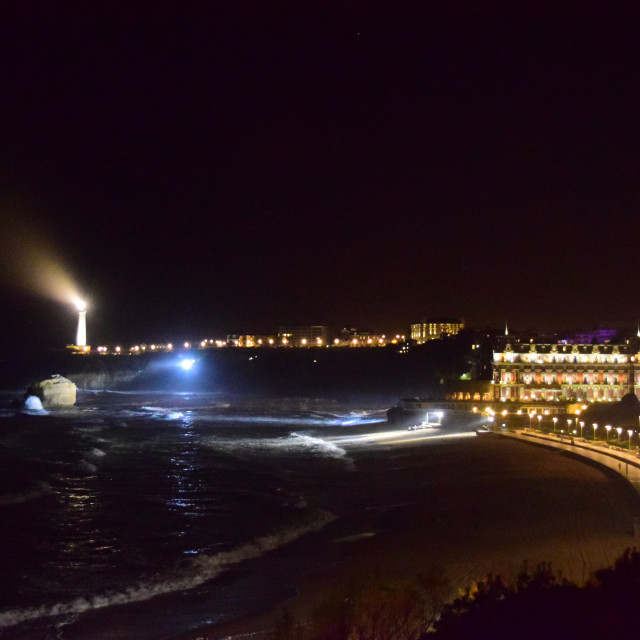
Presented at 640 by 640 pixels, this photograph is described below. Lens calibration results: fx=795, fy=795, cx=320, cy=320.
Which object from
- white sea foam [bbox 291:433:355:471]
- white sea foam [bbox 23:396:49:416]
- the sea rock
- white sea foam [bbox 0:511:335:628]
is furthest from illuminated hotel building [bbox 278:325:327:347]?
white sea foam [bbox 0:511:335:628]

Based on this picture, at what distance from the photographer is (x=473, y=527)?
17422 millimetres

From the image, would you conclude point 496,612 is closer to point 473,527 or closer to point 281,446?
point 473,527

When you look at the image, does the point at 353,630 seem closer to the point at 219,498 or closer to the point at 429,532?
the point at 429,532

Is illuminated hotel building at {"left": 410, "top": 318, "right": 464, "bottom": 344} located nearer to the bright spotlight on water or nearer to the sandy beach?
the bright spotlight on water

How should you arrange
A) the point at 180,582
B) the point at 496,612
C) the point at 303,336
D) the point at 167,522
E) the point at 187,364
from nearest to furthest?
the point at 496,612, the point at 180,582, the point at 167,522, the point at 187,364, the point at 303,336

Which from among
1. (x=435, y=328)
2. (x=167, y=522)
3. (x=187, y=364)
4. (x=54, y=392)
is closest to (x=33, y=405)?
(x=54, y=392)

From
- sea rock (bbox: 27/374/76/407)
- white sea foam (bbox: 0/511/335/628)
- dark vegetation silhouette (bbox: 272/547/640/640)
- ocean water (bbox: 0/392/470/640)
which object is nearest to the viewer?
dark vegetation silhouette (bbox: 272/547/640/640)

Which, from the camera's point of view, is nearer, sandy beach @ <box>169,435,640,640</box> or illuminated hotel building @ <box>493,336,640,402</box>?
sandy beach @ <box>169,435,640,640</box>

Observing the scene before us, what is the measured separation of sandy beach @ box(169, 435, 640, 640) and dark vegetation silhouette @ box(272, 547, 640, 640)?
Answer: 7.50ft

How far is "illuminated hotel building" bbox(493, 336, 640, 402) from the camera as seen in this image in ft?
214

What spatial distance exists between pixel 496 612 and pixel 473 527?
9897 millimetres

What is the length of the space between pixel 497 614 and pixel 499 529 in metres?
9.64

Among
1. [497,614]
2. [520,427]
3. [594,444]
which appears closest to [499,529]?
[497,614]

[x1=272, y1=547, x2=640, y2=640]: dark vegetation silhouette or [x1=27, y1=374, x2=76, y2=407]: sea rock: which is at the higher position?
[x1=272, y1=547, x2=640, y2=640]: dark vegetation silhouette
